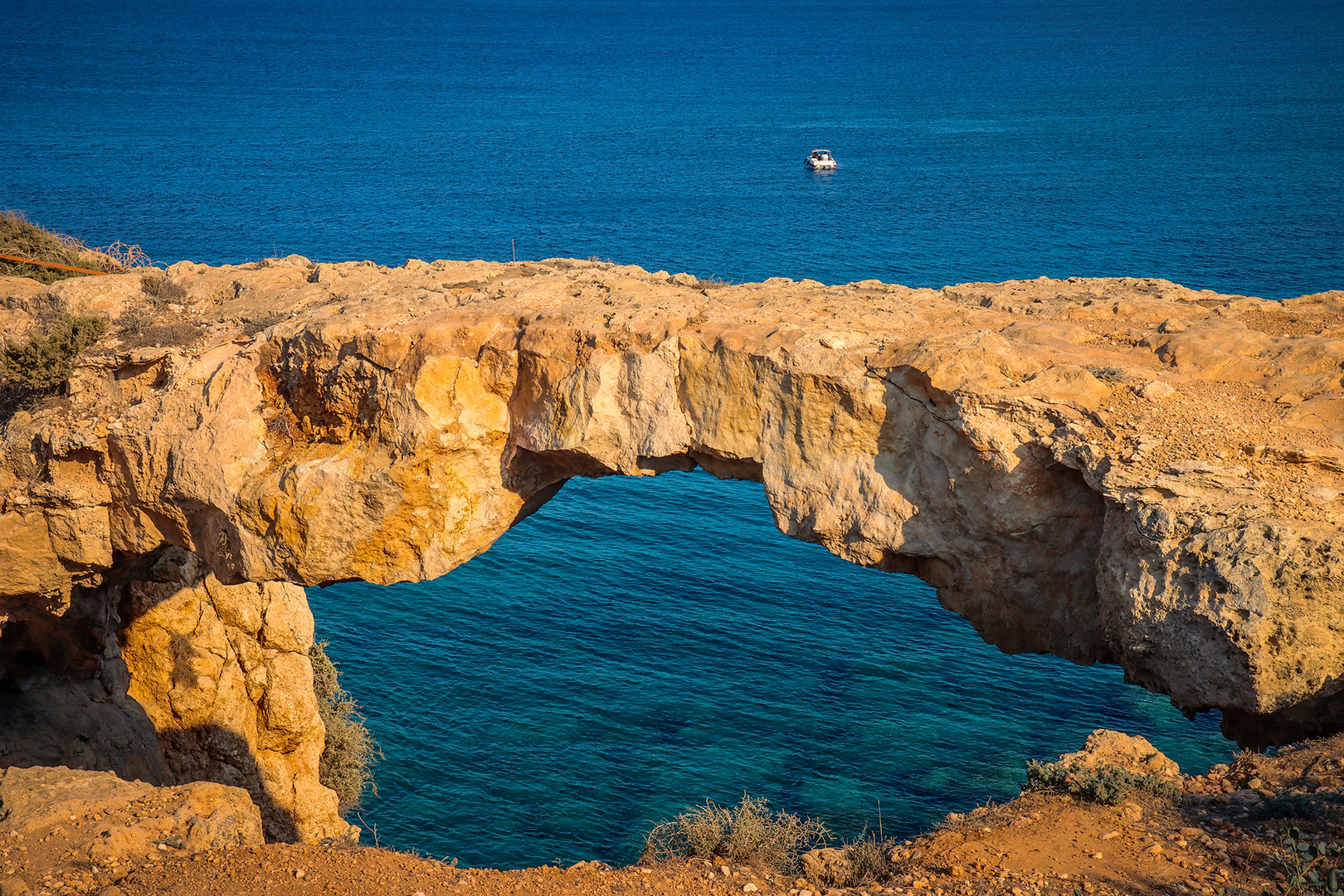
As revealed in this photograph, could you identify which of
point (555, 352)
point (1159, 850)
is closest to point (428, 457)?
point (555, 352)

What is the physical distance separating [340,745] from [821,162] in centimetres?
6226

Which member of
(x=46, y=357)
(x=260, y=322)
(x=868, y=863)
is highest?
(x=260, y=322)

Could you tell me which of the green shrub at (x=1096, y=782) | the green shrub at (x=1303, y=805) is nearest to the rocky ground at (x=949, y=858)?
the green shrub at (x=1303, y=805)

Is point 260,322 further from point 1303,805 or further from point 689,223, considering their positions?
point 689,223

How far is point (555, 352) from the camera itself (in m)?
10.4

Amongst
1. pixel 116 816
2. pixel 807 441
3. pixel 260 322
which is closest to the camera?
pixel 807 441

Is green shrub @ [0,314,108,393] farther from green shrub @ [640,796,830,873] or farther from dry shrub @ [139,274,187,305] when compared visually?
green shrub @ [640,796,830,873]

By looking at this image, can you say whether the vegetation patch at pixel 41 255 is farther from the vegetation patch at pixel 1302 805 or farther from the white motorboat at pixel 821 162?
the white motorboat at pixel 821 162

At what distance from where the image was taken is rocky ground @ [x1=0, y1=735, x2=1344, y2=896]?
8.09m

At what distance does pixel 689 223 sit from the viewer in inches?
2351

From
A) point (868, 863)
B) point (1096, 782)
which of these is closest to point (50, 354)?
point (868, 863)

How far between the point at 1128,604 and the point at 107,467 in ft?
36.9

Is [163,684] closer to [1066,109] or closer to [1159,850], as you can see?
[1159,850]

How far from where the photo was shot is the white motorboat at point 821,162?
73688 millimetres
